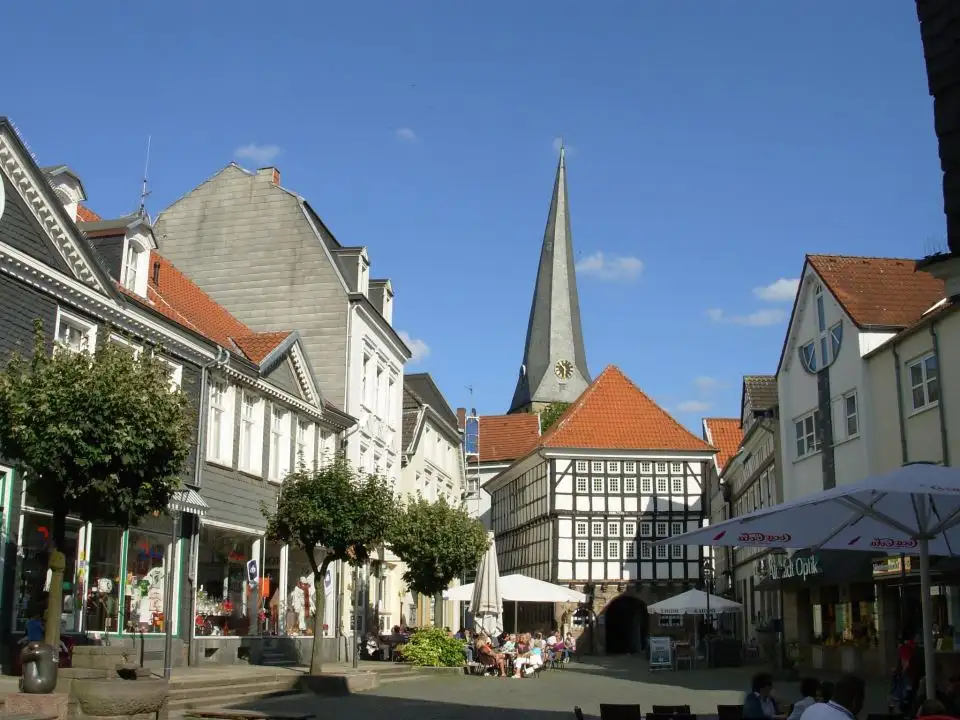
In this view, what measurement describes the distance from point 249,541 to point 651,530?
29.3m

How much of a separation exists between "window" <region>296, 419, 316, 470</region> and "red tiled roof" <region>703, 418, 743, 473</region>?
3122cm

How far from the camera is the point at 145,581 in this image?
23516 millimetres

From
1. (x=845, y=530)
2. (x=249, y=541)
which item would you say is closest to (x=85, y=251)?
(x=249, y=541)

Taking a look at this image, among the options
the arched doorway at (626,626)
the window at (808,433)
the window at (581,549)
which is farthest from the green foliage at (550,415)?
the window at (808,433)

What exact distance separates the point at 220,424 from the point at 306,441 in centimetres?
548

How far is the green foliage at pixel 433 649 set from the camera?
30062 millimetres

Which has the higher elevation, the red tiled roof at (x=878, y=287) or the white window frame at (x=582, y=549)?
the red tiled roof at (x=878, y=287)

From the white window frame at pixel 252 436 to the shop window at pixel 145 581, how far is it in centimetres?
361

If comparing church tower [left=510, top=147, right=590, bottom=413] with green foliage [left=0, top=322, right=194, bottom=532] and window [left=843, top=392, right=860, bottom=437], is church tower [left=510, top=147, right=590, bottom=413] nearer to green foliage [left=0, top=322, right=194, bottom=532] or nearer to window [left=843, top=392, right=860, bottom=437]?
window [left=843, top=392, right=860, bottom=437]

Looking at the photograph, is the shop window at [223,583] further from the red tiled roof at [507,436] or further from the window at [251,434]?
the red tiled roof at [507,436]

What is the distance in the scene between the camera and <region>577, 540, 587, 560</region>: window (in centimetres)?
5384

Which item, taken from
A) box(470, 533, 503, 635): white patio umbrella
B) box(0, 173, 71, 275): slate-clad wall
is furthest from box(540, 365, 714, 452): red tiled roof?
box(0, 173, 71, 275): slate-clad wall

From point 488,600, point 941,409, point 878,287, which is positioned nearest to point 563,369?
point 488,600

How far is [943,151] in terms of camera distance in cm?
844
